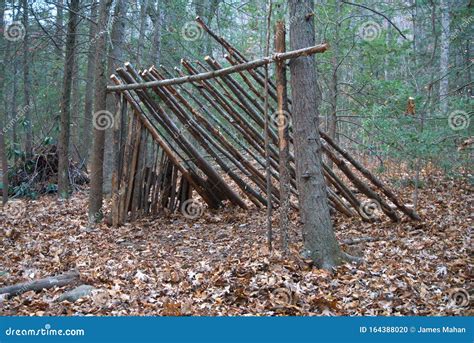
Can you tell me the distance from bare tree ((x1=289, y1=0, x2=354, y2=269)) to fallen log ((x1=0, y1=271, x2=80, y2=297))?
274 centimetres

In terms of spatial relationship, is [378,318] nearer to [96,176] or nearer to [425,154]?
[425,154]

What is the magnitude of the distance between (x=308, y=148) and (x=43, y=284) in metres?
3.31

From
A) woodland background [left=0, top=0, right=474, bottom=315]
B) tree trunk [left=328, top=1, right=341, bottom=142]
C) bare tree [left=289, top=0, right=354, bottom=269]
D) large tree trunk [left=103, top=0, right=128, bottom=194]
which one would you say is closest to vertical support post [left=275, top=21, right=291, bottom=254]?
bare tree [left=289, top=0, right=354, bottom=269]

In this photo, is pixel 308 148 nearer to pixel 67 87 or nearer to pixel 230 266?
pixel 230 266

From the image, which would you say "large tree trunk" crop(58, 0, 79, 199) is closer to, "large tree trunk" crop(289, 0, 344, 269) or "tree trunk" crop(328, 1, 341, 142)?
"tree trunk" crop(328, 1, 341, 142)

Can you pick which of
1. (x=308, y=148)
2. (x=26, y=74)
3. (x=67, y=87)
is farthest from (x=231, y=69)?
(x=26, y=74)

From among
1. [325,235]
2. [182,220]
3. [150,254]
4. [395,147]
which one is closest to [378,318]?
[325,235]

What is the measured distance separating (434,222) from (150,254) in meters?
4.38

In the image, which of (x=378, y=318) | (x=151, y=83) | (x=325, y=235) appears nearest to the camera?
(x=378, y=318)

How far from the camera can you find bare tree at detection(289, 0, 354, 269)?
18.1 ft

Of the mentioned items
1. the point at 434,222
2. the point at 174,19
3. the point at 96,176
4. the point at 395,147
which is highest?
the point at 174,19

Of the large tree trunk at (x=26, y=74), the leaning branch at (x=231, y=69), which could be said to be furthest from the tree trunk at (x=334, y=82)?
the large tree trunk at (x=26, y=74)

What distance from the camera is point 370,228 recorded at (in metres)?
7.32

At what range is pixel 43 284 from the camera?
204 inches
